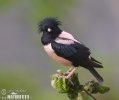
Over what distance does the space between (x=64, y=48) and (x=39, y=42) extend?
2206 millimetres

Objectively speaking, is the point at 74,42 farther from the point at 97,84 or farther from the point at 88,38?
the point at 88,38

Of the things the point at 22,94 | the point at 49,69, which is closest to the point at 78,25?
the point at 49,69

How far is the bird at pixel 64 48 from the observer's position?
11.2ft

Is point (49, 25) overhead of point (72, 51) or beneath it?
overhead

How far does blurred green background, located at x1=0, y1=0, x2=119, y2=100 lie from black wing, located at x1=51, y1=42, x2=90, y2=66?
56cm

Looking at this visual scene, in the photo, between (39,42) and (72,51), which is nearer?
(72,51)

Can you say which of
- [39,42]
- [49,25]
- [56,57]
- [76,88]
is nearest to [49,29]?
[49,25]

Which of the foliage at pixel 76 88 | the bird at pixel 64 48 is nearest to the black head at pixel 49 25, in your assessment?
the bird at pixel 64 48

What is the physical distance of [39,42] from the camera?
5785mm

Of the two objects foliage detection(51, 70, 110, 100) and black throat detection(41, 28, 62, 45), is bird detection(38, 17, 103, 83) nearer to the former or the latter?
black throat detection(41, 28, 62, 45)

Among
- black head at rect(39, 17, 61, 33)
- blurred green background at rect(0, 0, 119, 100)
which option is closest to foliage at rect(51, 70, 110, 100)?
black head at rect(39, 17, 61, 33)

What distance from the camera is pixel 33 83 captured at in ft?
16.3

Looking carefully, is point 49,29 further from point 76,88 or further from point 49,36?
point 76,88

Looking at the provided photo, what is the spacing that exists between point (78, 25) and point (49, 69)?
1.67 ft
